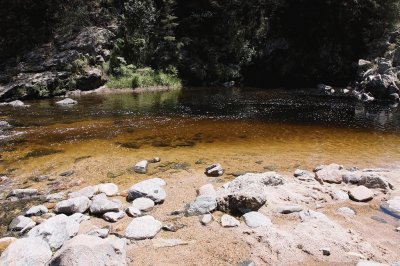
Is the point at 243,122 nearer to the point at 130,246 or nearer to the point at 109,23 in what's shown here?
the point at 130,246

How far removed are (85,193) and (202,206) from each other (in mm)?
2614

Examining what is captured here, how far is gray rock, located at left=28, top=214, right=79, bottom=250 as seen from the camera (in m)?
5.65

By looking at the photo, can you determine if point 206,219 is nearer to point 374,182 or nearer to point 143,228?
point 143,228

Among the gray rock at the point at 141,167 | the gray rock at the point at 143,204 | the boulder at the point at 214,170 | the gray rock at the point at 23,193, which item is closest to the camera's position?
the gray rock at the point at 143,204

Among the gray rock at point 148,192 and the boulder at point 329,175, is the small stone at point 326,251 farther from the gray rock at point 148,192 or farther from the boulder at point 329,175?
the gray rock at point 148,192

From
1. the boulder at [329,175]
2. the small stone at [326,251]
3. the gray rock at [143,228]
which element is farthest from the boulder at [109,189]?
the boulder at [329,175]

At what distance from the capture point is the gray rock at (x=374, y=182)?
26.2ft

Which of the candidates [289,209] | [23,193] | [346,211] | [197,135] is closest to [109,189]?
[23,193]

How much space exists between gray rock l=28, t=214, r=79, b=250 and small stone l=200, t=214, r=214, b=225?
7.22 feet

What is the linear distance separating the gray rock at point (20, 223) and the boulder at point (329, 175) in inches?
247

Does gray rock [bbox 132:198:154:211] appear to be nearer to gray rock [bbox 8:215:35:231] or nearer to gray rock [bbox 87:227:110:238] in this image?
gray rock [bbox 87:227:110:238]

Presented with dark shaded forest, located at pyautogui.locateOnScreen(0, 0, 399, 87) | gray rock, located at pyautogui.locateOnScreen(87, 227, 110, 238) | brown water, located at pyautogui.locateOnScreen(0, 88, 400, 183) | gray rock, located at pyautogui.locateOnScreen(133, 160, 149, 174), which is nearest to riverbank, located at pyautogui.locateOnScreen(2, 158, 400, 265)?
gray rock, located at pyautogui.locateOnScreen(87, 227, 110, 238)

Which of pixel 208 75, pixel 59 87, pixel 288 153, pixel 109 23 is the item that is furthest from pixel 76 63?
pixel 288 153

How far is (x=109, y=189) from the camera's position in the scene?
791 centimetres
